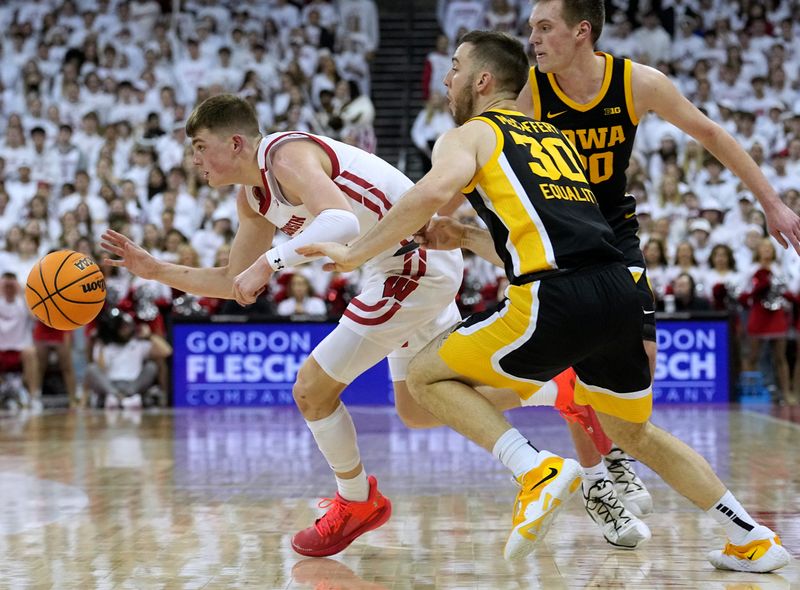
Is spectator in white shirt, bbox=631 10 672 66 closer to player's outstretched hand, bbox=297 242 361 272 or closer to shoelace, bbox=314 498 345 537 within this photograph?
shoelace, bbox=314 498 345 537

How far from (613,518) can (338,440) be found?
1190 mm

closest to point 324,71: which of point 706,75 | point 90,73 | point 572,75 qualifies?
point 90,73

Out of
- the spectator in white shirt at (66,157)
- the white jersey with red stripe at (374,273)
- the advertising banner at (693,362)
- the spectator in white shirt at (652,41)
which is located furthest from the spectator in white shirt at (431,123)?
the white jersey with red stripe at (374,273)

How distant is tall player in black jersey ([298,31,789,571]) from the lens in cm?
384

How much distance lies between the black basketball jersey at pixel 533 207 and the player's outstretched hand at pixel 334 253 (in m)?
0.49

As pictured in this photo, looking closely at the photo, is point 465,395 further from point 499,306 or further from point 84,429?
point 84,429

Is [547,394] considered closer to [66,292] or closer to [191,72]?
[66,292]

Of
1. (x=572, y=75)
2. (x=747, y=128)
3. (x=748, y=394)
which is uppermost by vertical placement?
(x=747, y=128)

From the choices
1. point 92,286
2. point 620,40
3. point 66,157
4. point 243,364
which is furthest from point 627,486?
point 620,40

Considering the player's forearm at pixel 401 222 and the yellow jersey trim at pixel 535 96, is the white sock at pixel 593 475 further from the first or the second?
the player's forearm at pixel 401 222

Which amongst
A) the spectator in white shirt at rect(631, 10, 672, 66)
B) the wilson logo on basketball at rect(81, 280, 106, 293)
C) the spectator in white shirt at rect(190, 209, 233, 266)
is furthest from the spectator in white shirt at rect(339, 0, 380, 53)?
the wilson logo on basketball at rect(81, 280, 106, 293)

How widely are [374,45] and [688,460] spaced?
15.5 metres

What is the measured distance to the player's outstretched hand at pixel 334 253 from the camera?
12.7 feet

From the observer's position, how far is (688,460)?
428 centimetres
